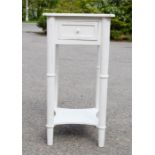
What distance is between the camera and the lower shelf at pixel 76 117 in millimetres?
3126

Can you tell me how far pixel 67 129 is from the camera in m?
3.40

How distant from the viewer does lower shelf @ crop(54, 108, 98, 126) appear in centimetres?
313

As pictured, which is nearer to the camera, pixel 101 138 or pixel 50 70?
pixel 50 70

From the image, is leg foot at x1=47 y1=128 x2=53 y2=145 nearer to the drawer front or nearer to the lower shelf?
the lower shelf

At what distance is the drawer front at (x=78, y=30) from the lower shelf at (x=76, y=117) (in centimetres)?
73

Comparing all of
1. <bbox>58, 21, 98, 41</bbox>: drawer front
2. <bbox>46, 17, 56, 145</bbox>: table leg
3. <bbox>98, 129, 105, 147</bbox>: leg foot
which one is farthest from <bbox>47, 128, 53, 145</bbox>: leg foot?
<bbox>58, 21, 98, 41</bbox>: drawer front

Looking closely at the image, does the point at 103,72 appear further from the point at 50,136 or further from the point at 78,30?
the point at 50,136

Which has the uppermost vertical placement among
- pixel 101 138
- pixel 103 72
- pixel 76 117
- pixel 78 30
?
pixel 78 30

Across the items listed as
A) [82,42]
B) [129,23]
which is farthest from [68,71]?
[129,23]

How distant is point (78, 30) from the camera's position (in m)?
2.82

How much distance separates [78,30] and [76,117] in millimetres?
832

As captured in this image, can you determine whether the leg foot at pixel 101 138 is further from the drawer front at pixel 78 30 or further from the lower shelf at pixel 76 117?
the drawer front at pixel 78 30

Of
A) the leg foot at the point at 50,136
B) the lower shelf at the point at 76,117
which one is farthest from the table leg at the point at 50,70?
the lower shelf at the point at 76,117

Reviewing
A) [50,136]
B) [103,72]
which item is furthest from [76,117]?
[103,72]
